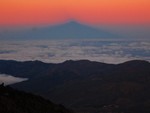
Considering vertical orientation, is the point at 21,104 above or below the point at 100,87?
above

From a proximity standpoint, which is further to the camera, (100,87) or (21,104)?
(100,87)

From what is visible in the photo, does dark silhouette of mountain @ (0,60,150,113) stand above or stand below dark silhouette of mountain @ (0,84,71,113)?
below

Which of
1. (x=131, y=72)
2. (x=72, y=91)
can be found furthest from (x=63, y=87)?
(x=131, y=72)

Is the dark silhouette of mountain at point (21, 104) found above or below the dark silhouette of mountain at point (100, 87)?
above

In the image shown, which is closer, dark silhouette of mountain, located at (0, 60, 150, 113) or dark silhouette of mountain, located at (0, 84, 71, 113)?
dark silhouette of mountain, located at (0, 84, 71, 113)

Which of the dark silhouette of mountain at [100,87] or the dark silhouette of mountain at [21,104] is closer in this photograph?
the dark silhouette of mountain at [21,104]
